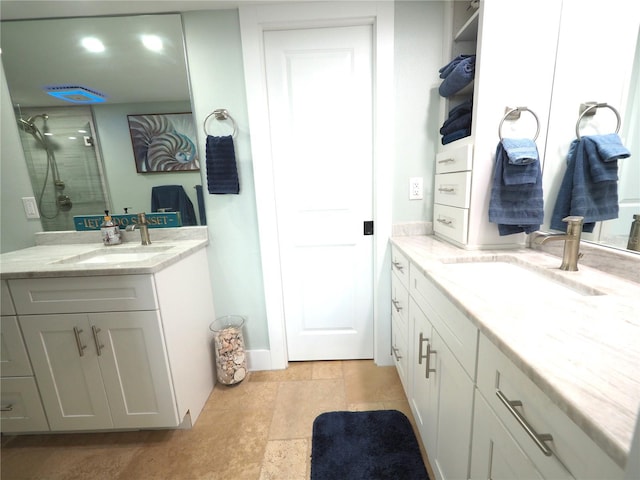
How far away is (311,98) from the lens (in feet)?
5.24

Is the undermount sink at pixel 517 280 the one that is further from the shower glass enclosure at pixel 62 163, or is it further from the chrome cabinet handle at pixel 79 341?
the shower glass enclosure at pixel 62 163

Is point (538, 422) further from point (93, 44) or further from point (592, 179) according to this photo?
point (93, 44)

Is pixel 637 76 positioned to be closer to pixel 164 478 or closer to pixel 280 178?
pixel 280 178

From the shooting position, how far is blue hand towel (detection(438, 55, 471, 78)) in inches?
52.2

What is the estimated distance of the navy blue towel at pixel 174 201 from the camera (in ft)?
5.58

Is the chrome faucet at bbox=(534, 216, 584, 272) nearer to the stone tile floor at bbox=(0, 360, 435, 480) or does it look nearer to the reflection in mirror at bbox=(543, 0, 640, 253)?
the reflection in mirror at bbox=(543, 0, 640, 253)

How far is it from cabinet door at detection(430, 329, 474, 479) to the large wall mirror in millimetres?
1590

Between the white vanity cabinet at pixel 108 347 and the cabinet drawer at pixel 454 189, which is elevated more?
the cabinet drawer at pixel 454 189

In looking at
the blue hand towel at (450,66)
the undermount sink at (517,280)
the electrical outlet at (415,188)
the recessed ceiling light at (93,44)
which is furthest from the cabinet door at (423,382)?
the recessed ceiling light at (93,44)

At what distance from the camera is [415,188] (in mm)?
1680

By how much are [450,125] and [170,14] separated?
1657 mm

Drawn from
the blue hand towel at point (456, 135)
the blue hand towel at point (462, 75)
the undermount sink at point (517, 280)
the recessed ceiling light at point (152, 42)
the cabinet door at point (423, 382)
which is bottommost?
the cabinet door at point (423, 382)

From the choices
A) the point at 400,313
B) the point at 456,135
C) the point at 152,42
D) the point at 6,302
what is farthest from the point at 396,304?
the point at 152,42

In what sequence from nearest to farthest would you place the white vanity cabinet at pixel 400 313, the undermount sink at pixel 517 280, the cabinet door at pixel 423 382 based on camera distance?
1. the undermount sink at pixel 517 280
2. the cabinet door at pixel 423 382
3. the white vanity cabinet at pixel 400 313
